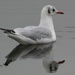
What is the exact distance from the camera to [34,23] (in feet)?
42.1

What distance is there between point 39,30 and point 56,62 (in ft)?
5.54

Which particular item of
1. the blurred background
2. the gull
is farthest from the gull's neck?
the blurred background

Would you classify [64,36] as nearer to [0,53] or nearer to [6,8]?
[0,53]

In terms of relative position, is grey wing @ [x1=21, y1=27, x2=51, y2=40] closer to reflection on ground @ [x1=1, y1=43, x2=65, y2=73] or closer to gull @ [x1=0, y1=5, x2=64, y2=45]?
gull @ [x1=0, y1=5, x2=64, y2=45]

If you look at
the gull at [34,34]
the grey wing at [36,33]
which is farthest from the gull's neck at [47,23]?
the grey wing at [36,33]

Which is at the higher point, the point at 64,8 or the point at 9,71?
the point at 9,71

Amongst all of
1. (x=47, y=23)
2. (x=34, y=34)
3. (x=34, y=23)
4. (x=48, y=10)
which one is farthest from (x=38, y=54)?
(x=34, y=23)

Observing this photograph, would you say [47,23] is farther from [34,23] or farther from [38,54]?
[38,54]

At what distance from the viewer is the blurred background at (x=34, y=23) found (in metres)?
8.32

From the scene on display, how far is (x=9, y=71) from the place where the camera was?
8102 millimetres

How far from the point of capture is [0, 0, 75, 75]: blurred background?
8.32m

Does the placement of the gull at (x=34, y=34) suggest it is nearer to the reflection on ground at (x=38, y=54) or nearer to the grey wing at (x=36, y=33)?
the grey wing at (x=36, y=33)

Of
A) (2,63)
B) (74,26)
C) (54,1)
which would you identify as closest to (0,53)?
(2,63)

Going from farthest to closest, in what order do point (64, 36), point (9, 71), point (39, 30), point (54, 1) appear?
point (54, 1) → point (64, 36) → point (39, 30) → point (9, 71)
